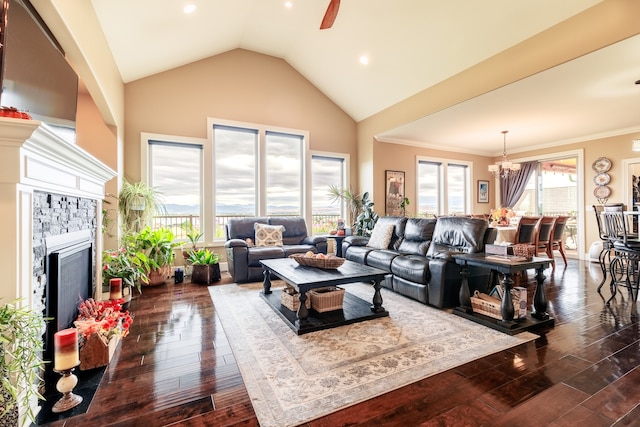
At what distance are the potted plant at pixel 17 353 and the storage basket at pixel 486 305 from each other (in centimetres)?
319

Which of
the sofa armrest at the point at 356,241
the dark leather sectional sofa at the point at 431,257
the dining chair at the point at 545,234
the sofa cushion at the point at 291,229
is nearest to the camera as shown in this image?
the dark leather sectional sofa at the point at 431,257

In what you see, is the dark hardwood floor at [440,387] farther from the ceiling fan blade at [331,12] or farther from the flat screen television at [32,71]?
the ceiling fan blade at [331,12]

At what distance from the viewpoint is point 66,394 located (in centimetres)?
164

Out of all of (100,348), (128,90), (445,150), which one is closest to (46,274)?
(100,348)

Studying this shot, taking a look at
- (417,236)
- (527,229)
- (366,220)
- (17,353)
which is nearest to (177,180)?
(366,220)

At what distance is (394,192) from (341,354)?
497 cm

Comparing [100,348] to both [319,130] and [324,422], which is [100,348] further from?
[319,130]

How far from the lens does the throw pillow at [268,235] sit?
4.90 meters

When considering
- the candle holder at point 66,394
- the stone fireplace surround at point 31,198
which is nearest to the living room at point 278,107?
the stone fireplace surround at point 31,198

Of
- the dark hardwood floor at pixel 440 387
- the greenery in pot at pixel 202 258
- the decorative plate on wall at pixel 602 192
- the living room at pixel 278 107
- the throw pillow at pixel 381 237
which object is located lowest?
the dark hardwood floor at pixel 440 387

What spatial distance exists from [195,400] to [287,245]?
11.5ft

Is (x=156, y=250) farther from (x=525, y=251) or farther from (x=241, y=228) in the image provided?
(x=525, y=251)

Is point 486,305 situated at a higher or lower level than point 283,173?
lower

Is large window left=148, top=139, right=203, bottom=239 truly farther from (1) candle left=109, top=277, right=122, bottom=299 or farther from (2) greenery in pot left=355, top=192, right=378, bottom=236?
(2) greenery in pot left=355, top=192, right=378, bottom=236
